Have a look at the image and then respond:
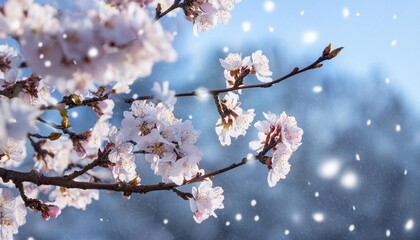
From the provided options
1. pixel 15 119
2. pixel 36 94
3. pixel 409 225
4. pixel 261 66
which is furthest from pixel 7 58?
pixel 409 225

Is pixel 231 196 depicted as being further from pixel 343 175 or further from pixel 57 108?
pixel 57 108

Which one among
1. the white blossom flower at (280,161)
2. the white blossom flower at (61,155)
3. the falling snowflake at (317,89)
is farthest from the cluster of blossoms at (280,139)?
the falling snowflake at (317,89)

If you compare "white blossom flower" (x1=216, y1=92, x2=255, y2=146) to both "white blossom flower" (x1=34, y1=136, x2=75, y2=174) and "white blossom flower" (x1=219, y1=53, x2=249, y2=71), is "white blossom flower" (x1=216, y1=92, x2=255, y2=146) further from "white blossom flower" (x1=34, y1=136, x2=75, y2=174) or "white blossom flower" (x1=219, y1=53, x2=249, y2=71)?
"white blossom flower" (x1=34, y1=136, x2=75, y2=174)

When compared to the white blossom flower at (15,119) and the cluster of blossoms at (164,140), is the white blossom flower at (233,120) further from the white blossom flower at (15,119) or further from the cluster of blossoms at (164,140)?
the white blossom flower at (15,119)

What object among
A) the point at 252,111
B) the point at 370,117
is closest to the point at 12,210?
the point at 252,111

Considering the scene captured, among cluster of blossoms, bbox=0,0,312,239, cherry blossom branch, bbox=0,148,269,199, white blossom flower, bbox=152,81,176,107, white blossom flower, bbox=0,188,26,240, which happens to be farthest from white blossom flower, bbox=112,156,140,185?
white blossom flower, bbox=152,81,176,107

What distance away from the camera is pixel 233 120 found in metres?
1.43

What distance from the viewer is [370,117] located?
558 cm

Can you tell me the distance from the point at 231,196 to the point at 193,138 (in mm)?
3492

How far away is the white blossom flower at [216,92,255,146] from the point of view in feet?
4.68

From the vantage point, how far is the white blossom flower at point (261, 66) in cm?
140

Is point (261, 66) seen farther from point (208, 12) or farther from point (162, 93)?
point (162, 93)

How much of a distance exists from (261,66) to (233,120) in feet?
0.47

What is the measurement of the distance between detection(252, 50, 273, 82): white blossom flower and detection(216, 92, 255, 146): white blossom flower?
0.25 feet
